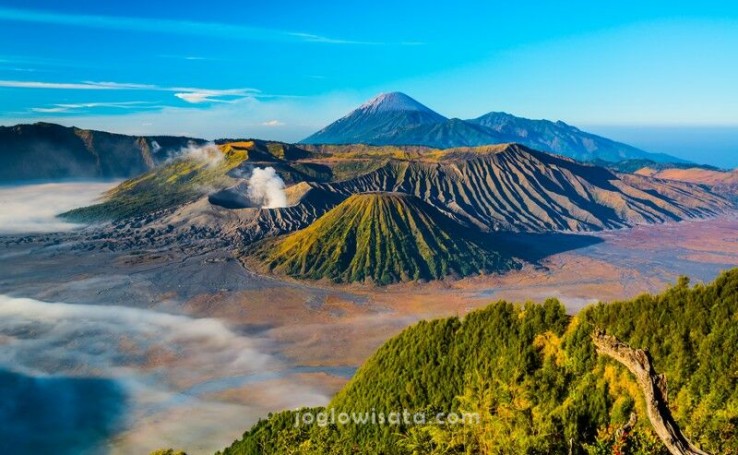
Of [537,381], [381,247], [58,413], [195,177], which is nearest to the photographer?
[537,381]

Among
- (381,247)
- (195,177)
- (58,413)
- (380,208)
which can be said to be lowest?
(58,413)

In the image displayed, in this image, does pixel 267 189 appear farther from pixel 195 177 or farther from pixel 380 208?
pixel 380 208

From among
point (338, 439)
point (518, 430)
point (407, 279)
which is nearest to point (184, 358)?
point (338, 439)

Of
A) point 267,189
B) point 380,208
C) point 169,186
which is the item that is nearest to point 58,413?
point 380,208

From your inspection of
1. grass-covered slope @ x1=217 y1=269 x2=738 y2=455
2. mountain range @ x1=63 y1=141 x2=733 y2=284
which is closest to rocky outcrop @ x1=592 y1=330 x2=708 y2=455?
grass-covered slope @ x1=217 y1=269 x2=738 y2=455

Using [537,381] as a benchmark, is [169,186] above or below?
above

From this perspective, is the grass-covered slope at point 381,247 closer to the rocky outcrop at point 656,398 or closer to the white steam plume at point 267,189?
the white steam plume at point 267,189

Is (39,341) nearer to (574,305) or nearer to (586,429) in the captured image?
(586,429)
